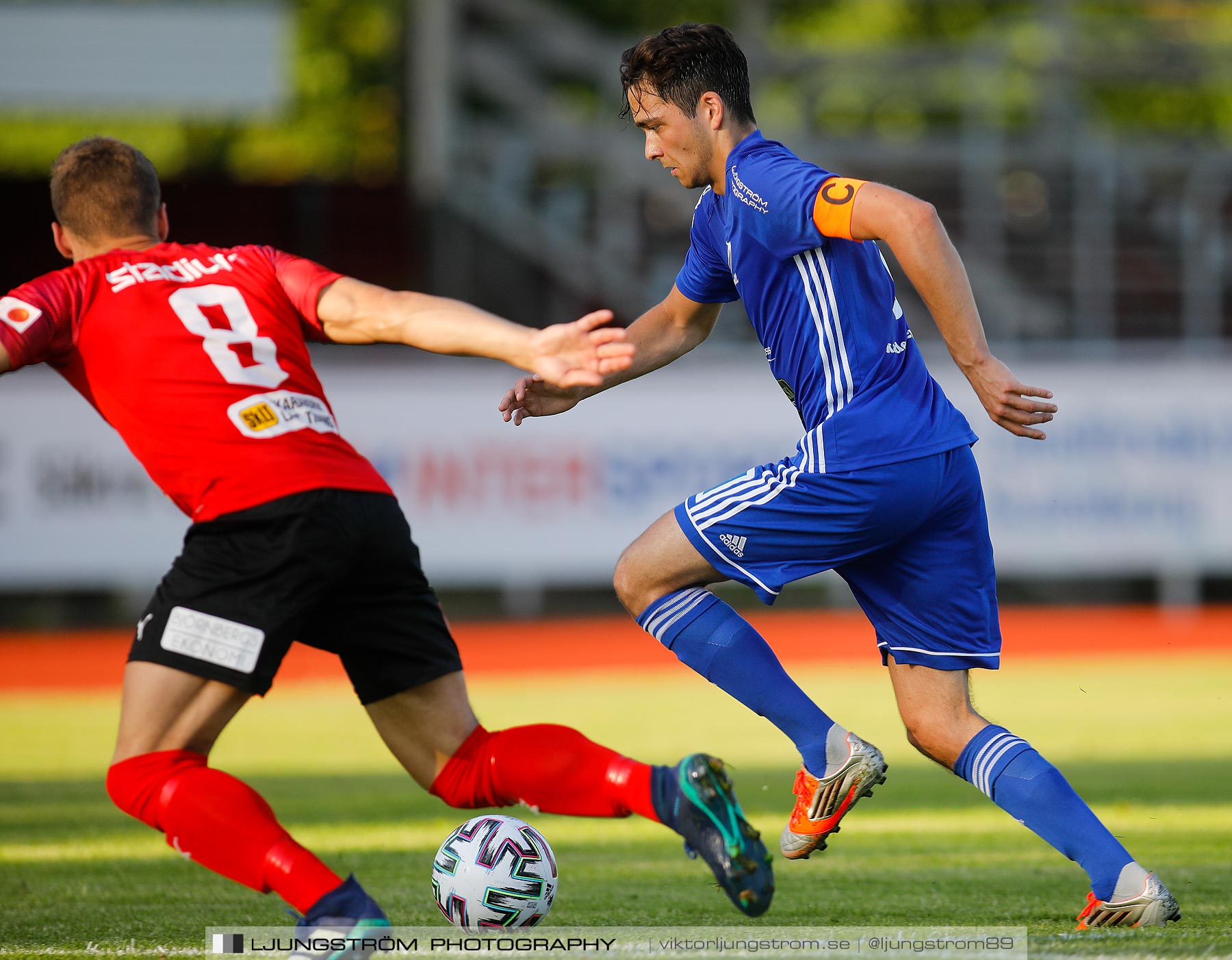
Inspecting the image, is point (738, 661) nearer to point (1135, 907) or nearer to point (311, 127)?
point (1135, 907)

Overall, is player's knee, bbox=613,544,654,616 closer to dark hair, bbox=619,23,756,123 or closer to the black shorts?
the black shorts

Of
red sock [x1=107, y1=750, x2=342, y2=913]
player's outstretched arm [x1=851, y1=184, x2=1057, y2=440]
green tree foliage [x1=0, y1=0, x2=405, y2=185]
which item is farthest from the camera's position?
green tree foliage [x1=0, y1=0, x2=405, y2=185]

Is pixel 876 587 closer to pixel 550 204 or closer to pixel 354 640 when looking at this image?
pixel 354 640

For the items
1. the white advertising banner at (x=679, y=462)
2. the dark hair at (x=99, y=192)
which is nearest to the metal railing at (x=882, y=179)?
the white advertising banner at (x=679, y=462)

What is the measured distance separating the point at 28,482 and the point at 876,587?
446 inches

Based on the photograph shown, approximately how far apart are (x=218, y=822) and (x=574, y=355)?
4.65ft

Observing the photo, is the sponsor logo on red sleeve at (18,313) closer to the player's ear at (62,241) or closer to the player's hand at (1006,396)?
the player's ear at (62,241)

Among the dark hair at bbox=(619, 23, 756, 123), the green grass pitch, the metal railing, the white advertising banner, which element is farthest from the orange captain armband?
the metal railing

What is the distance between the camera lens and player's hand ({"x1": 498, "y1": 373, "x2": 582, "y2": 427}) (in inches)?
188

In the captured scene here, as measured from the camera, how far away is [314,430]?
4.16 meters

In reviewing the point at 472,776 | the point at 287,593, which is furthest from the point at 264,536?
the point at 472,776

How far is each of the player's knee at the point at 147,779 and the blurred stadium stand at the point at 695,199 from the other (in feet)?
35.6

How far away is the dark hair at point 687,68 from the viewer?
4.44 m

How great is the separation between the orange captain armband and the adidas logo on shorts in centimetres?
86
